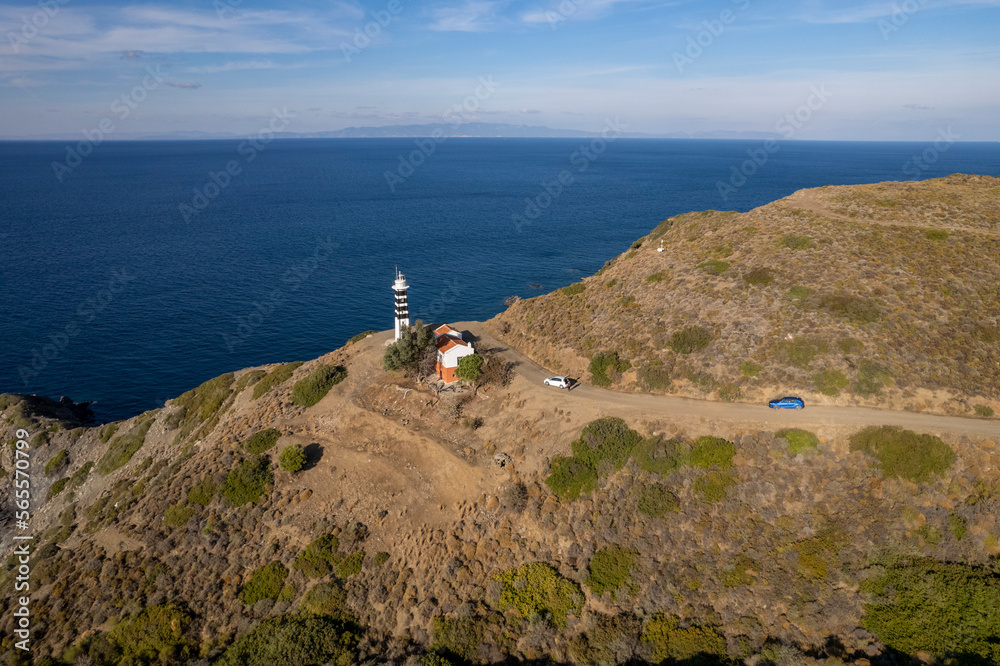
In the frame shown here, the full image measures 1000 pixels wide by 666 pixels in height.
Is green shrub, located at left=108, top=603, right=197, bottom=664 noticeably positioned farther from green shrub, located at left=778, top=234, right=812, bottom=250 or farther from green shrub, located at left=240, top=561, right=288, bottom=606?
green shrub, located at left=778, top=234, right=812, bottom=250

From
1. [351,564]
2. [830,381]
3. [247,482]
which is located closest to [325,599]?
[351,564]

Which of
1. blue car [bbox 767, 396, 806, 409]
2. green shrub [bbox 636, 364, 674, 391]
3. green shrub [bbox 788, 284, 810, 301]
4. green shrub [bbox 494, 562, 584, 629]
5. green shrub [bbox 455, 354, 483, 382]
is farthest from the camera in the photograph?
green shrub [bbox 788, 284, 810, 301]

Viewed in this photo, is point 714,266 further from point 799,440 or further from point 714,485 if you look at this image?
point 714,485

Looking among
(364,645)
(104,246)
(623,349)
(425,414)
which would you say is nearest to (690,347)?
(623,349)

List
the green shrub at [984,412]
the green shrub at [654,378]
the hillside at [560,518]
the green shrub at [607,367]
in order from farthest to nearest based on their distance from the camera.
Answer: the green shrub at [607,367], the green shrub at [654,378], the green shrub at [984,412], the hillside at [560,518]

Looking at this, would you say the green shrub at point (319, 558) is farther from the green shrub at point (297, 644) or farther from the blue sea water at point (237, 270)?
the blue sea water at point (237, 270)

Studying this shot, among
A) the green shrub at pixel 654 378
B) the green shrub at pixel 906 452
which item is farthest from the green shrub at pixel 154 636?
the green shrub at pixel 906 452

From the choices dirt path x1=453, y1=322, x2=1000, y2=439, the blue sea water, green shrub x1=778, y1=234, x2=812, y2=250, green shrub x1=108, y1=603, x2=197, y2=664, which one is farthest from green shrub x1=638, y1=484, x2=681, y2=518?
the blue sea water
